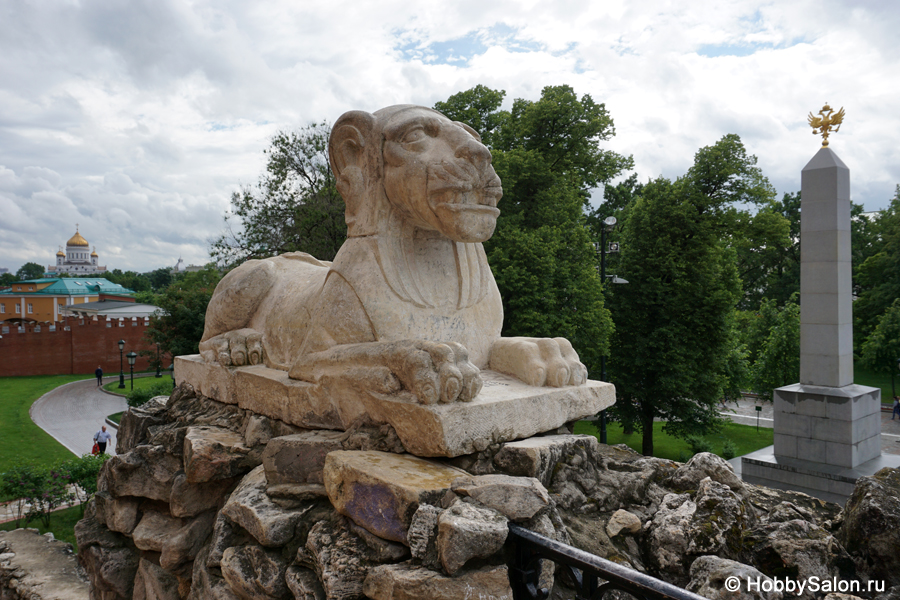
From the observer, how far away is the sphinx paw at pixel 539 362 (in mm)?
3291

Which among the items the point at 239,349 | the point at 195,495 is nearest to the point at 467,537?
the point at 195,495

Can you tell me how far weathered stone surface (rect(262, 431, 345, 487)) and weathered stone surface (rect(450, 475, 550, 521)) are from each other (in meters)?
0.97

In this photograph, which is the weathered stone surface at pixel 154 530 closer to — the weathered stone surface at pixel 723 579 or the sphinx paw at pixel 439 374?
the sphinx paw at pixel 439 374

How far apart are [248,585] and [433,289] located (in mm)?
1820

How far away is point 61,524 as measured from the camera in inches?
445

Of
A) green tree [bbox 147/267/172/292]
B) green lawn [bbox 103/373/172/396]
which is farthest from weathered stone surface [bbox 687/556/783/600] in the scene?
green tree [bbox 147/267/172/292]

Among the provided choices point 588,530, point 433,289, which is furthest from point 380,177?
point 588,530

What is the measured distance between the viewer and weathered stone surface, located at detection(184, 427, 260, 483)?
11.6 ft

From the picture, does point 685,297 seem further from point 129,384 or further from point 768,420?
point 129,384

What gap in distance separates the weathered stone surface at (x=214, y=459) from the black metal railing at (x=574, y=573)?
82.0 inches

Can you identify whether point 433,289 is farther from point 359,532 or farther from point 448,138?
point 359,532

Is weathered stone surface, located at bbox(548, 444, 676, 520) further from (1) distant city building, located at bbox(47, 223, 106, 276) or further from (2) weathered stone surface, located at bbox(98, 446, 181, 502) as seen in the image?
(1) distant city building, located at bbox(47, 223, 106, 276)

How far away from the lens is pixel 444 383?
8.95ft

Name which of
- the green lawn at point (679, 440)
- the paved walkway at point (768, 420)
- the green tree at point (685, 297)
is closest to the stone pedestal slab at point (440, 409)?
the green tree at point (685, 297)
